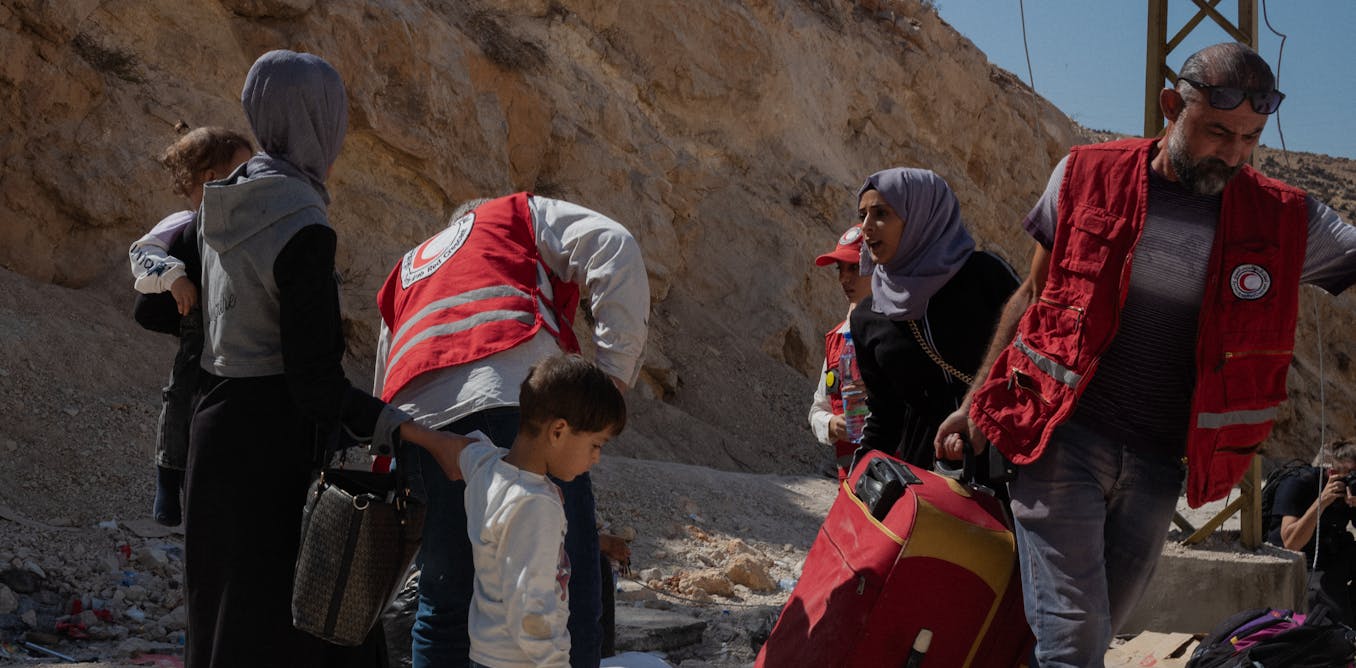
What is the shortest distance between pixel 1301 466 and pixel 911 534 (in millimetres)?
4376

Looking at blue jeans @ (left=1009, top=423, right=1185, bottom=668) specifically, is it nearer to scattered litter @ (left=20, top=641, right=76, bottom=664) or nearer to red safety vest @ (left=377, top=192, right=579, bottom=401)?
red safety vest @ (left=377, top=192, right=579, bottom=401)

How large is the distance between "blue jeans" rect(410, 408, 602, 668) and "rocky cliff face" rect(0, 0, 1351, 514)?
5.90 m

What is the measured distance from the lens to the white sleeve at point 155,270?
3822mm

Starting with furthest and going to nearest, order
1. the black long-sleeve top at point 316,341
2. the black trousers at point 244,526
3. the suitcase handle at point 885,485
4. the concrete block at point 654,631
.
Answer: the concrete block at point 654,631, the suitcase handle at point 885,485, the black trousers at point 244,526, the black long-sleeve top at point 316,341

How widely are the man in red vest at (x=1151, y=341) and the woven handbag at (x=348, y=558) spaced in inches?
60.5

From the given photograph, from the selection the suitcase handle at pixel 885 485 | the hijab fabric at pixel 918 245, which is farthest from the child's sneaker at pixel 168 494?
the hijab fabric at pixel 918 245

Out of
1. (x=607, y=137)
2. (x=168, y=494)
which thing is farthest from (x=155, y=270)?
(x=607, y=137)

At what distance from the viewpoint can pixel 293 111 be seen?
3107mm

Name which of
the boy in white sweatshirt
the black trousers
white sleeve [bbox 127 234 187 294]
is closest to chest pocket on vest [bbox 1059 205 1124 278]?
the boy in white sweatshirt

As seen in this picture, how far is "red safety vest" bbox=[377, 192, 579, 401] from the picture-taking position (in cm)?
317

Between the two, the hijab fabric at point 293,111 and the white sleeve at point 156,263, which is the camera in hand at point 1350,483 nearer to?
the hijab fabric at point 293,111

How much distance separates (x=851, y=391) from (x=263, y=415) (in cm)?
246

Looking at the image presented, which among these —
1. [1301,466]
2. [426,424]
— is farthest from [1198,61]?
[1301,466]

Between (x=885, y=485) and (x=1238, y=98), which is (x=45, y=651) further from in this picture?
(x=1238, y=98)
